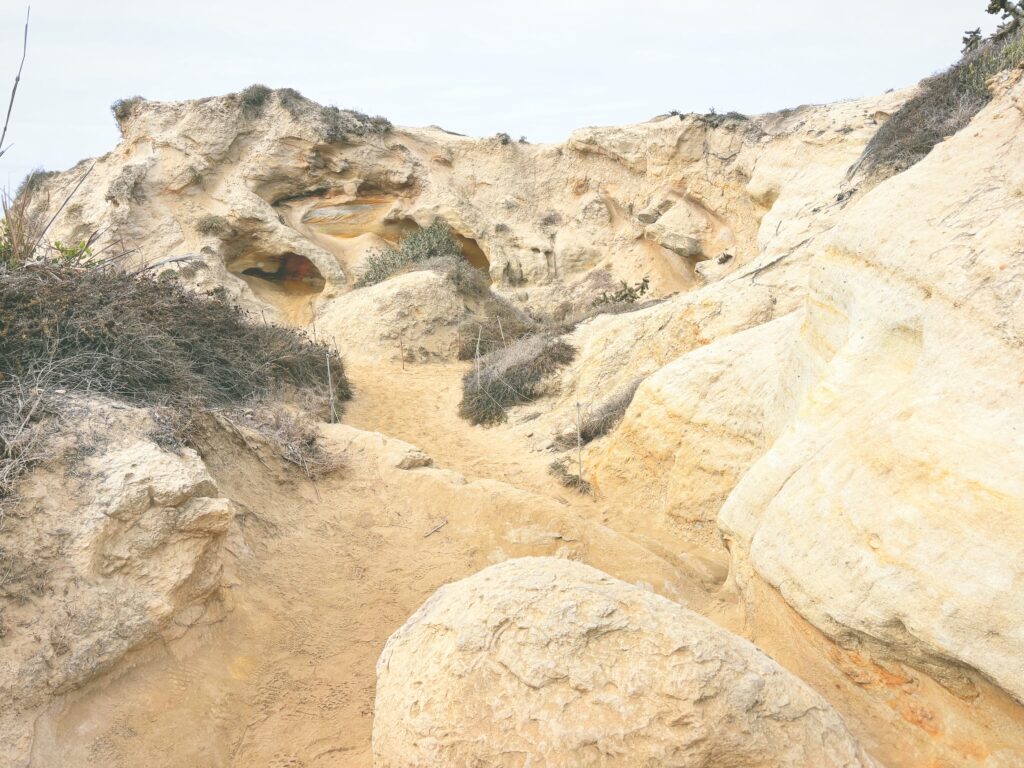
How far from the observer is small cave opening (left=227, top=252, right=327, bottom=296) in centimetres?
1633

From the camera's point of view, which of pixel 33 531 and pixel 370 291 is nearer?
pixel 33 531

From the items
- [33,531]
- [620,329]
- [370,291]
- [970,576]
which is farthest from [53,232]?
[970,576]

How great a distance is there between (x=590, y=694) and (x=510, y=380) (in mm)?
7511

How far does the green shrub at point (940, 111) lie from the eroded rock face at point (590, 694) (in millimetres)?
8058

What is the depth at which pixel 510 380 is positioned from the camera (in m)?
9.74

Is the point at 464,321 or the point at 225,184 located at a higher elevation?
the point at 225,184

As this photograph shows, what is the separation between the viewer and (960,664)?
2379 millimetres

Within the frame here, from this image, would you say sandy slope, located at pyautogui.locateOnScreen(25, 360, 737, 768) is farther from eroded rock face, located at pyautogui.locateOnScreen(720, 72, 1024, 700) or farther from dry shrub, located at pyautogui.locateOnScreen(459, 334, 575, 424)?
dry shrub, located at pyautogui.locateOnScreen(459, 334, 575, 424)

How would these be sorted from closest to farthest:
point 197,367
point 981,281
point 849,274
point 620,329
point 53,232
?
point 981,281 < point 849,274 < point 197,367 < point 620,329 < point 53,232

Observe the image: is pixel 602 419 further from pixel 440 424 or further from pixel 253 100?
pixel 253 100

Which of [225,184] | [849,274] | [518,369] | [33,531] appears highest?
[225,184]

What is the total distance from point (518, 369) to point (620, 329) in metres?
1.52

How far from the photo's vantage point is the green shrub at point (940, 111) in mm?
8648

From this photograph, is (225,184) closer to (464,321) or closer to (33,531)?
(464,321)
